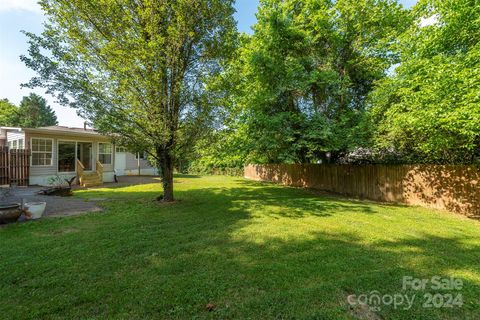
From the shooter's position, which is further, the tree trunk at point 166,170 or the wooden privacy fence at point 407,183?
the tree trunk at point 166,170

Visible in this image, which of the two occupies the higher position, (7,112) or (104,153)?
(7,112)

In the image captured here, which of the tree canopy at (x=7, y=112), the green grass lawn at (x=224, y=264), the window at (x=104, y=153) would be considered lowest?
the green grass lawn at (x=224, y=264)

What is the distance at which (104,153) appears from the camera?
1580 cm

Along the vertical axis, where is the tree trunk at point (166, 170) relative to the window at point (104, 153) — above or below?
below

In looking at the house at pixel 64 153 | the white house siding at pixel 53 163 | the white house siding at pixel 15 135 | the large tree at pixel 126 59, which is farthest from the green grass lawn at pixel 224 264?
Result: the white house siding at pixel 15 135

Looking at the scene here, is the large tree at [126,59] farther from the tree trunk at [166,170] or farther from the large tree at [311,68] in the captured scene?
the large tree at [311,68]

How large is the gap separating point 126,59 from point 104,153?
34.9 feet

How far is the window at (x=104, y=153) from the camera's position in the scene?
15522mm

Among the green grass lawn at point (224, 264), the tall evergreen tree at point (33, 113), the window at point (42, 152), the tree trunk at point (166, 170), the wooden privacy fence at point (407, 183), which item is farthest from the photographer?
the tall evergreen tree at point (33, 113)

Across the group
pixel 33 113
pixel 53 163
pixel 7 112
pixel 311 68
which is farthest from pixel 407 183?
pixel 33 113

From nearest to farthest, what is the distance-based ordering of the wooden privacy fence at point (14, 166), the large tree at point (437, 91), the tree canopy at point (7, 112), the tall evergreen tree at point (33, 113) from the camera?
the large tree at point (437, 91) → the wooden privacy fence at point (14, 166) → the tree canopy at point (7, 112) → the tall evergreen tree at point (33, 113)

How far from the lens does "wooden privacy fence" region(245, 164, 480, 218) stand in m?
7.71

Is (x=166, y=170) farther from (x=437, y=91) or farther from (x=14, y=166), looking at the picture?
(x=14, y=166)

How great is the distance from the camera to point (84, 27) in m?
7.46
